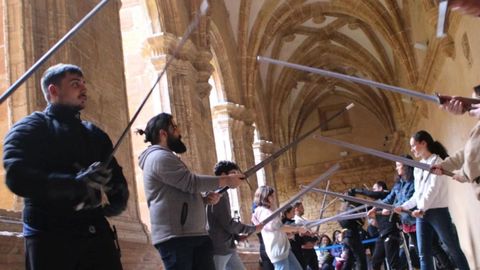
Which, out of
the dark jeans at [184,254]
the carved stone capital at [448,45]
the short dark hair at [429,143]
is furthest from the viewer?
the carved stone capital at [448,45]

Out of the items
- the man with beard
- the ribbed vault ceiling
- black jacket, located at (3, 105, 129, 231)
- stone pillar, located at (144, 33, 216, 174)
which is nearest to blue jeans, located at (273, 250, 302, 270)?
the man with beard

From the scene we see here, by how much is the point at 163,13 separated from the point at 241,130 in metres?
4.37

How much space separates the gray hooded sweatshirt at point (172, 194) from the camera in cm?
320

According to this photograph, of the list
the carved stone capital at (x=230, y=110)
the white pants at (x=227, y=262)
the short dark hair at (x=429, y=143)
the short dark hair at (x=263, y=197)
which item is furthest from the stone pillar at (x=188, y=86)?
the short dark hair at (x=429, y=143)

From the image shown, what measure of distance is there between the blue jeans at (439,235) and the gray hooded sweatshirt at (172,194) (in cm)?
205

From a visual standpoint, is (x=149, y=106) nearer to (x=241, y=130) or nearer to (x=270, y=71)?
(x=241, y=130)

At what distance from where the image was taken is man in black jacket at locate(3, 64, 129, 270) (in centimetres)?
215

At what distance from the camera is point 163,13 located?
9.21 m

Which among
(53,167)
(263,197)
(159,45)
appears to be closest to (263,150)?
(159,45)

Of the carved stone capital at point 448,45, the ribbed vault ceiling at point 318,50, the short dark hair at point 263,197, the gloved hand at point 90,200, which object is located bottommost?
the gloved hand at point 90,200

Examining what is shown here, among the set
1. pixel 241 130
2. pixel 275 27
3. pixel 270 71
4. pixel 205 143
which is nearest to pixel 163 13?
pixel 205 143

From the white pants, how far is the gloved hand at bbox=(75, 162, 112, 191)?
2098 millimetres

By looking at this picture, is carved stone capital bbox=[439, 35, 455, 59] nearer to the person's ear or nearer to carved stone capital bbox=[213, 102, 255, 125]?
carved stone capital bbox=[213, 102, 255, 125]

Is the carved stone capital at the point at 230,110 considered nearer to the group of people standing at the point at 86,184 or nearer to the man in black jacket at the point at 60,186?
the group of people standing at the point at 86,184
